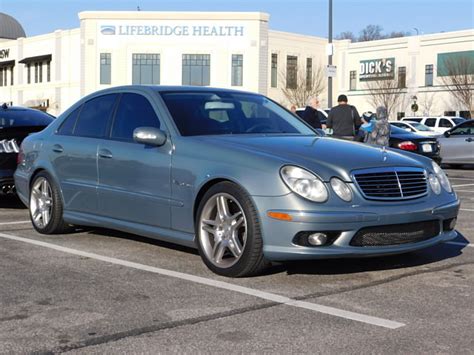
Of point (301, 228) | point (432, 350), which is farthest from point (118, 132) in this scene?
point (432, 350)

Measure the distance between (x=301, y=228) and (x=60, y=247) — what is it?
2.68 m

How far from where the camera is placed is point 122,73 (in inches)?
2324

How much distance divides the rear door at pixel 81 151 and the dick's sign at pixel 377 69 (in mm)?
50392

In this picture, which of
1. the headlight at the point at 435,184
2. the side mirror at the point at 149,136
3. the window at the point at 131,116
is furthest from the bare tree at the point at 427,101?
the side mirror at the point at 149,136

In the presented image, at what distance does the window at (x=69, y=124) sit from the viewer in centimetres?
704

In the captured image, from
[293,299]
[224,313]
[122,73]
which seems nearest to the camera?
[224,313]

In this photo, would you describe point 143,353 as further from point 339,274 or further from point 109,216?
point 109,216

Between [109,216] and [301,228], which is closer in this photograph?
[301,228]

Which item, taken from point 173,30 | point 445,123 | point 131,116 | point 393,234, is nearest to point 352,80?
point 173,30

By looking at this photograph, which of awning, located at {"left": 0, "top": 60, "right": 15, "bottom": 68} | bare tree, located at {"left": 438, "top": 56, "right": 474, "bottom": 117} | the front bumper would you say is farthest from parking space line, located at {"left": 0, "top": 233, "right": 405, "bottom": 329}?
awning, located at {"left": 0, "top": 60, "right": 15, "bottom": 68}

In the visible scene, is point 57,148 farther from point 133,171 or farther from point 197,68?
point 197,68

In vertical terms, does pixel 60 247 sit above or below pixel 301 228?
below

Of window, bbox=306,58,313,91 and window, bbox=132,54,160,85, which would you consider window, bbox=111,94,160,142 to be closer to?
window, bbox=132,54,160,85

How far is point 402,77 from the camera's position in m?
54.7
